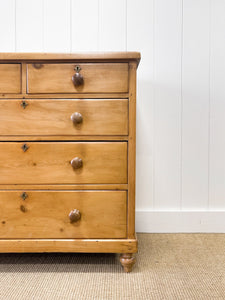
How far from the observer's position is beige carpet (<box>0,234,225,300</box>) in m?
0.98

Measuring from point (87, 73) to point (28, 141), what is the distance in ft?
→ 1.24

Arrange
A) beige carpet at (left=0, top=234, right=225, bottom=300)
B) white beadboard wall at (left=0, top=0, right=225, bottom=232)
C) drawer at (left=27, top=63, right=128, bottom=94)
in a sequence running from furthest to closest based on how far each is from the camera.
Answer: white beadboard wall at (left=0, top=0, right=225, bottom=232) → drawer at (left=27, top=63, right=128, bottom=94) → beige carpet at (left=0, top=234, right=225, bottom=300)

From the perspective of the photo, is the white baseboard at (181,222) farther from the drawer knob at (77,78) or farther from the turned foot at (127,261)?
the drawer knob at (77,78)

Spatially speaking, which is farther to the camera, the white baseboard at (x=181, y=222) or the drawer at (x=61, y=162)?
the white baseboard at (x=181, y=222)

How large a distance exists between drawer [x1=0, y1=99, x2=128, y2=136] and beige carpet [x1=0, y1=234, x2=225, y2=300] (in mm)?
605

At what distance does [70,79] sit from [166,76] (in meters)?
0.74

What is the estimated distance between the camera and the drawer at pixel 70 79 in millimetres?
1083

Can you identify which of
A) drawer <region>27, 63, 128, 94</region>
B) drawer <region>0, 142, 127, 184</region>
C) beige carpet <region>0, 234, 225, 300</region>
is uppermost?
drawer <region>27, 63, 128, 94</region>

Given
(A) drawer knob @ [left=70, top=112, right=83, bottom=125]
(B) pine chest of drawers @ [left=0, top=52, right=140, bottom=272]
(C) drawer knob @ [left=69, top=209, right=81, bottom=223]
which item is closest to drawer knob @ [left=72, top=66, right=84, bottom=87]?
(B) pine chest of drawers @ [left=0, top=52, right=140, bottom=272]

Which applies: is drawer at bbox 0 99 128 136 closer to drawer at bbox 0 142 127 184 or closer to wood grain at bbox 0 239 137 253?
drawer at bbox 0 142 127 184

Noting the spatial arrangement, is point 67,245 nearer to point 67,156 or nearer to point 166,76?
point 67,156

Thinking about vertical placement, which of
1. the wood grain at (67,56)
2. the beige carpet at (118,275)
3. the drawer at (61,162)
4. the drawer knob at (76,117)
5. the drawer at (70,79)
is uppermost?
the wood grain at (67,56)

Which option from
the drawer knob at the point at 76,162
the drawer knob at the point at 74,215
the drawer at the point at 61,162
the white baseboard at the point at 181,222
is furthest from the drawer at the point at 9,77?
the white baseboard at the point at 181,222

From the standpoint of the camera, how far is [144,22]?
1.58 m
